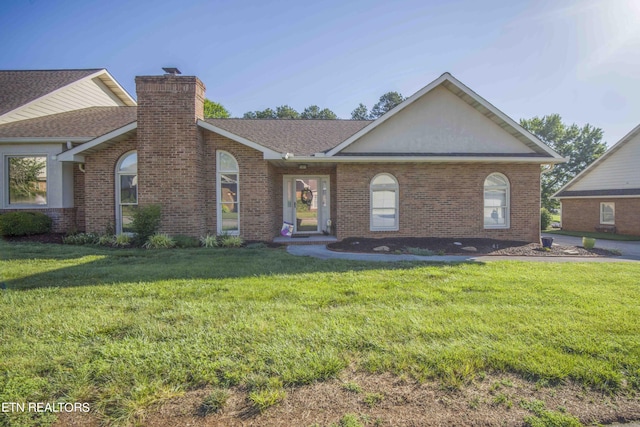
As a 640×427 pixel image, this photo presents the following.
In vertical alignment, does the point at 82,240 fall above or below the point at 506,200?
below

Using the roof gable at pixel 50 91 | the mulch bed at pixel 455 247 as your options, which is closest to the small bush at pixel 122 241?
the mulch bed at pixel 455 247

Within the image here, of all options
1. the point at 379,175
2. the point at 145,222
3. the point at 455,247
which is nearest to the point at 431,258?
the point at 455,247

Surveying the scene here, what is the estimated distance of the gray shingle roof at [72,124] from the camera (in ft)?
40.8

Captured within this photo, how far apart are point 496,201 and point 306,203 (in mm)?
6907

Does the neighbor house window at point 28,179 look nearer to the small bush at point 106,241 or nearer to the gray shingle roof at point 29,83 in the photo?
the gray shingle roof at point 29,83

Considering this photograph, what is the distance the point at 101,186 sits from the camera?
11602mm

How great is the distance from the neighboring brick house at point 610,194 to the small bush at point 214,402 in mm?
22677

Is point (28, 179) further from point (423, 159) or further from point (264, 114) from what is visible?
point (264, 114)

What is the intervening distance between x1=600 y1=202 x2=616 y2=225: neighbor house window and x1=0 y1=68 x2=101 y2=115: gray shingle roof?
28.0 meters

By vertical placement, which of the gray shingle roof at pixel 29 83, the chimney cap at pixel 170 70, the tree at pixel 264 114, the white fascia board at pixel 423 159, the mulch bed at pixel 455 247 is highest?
the tree at pixel 264 114

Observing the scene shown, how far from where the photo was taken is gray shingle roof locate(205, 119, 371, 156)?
1275 cm

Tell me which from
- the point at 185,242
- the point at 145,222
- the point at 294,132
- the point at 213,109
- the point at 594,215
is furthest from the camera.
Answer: the point at 213,109

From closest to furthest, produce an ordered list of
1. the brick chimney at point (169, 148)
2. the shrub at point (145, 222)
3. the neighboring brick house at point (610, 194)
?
the shrub at point (145, 222), the brick chimney at point (169, 148), the neighboring brick house at point (610, 194)

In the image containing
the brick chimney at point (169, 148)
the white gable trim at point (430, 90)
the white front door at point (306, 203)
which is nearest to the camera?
the brick chimney at point (169, 148)
